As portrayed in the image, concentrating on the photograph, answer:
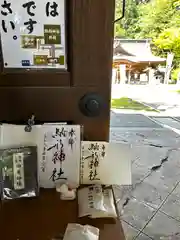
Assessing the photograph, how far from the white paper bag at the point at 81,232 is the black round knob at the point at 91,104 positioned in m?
0.30

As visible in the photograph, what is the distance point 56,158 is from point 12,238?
0.23m

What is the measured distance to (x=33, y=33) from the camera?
0.72 metres

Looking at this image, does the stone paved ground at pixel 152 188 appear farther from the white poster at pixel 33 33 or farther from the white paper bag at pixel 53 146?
the white poster at pixel 33 33

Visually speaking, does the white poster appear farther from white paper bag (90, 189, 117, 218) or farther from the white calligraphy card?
white paper bag (90, 189, 117, 218)

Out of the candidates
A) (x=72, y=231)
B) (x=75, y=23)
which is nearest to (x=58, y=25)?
(x=75, y=23)

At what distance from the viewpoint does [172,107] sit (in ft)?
13.2

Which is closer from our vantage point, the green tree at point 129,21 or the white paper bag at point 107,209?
the white paper bag at point 107,209

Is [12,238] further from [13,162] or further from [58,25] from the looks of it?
[58,25]

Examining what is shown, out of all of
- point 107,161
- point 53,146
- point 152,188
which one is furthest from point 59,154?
point 152,188

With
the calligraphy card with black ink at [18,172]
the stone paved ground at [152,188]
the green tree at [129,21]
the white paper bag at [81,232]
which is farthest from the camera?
the green tree at [129,21]

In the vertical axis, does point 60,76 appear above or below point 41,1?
below

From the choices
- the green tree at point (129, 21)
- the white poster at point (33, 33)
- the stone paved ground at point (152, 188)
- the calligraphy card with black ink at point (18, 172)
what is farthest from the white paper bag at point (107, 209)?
the green tree at point (129, 21)

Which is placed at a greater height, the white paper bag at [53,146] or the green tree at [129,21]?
the green tree at [129,21]

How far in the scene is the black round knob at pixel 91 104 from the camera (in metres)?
0.79
